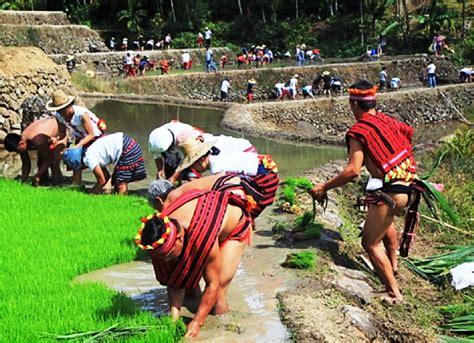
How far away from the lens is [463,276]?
5.16 meters

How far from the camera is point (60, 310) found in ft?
14.0

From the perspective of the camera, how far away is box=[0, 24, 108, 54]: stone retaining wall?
2864 cm

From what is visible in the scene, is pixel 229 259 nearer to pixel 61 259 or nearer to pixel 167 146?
pixel 61 259

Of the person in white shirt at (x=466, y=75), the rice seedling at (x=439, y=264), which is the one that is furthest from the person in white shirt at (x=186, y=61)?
the rice seedling at (x=439, y=264)

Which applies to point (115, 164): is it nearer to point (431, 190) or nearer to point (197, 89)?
point (431, 190)

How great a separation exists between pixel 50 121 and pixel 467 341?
576 cm

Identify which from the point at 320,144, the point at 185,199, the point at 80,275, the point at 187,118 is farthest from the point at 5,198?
the point at 187,118

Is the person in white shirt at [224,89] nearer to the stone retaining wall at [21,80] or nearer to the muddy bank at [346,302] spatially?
the stone retaining wall at [21,80]

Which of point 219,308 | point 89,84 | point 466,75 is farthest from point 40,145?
point 466,75

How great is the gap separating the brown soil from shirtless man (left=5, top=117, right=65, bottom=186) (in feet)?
13.9

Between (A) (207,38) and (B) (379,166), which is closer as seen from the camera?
(B) (379,166)

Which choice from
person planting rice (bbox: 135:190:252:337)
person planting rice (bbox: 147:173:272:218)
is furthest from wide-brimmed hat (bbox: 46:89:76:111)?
person planting rice (bbox: 135:190:252:337)

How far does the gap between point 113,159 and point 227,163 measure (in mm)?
2670

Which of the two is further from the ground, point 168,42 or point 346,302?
point 168,42
